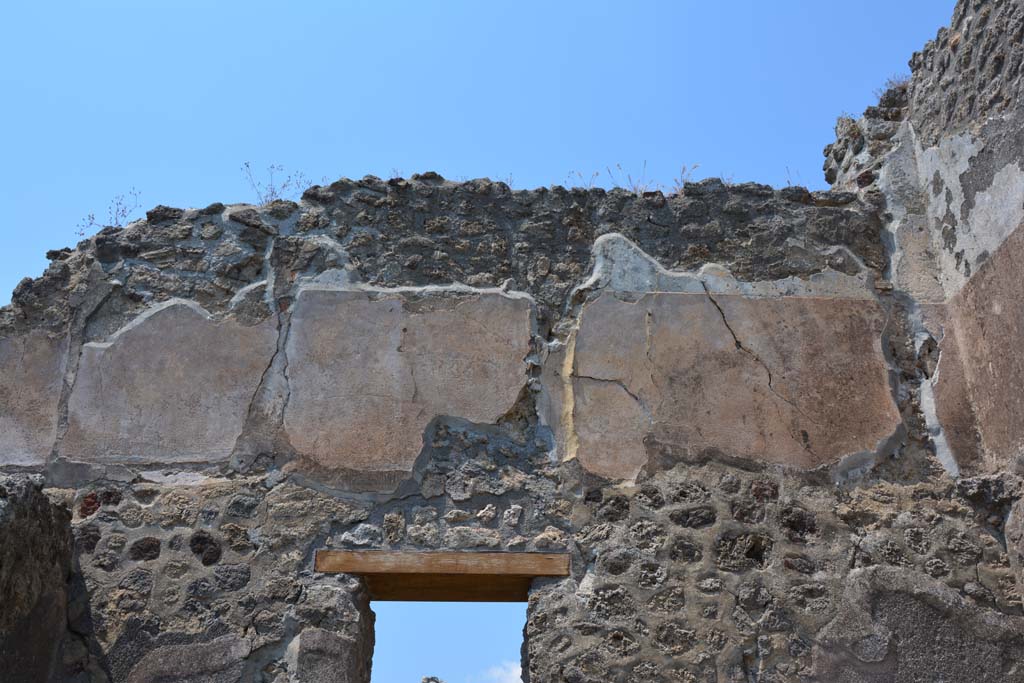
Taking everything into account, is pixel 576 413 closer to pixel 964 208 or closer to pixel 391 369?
pixel 391 369

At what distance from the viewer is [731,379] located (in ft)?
14.6

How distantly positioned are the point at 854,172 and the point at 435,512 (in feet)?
9.25

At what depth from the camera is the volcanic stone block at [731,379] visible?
4320mm

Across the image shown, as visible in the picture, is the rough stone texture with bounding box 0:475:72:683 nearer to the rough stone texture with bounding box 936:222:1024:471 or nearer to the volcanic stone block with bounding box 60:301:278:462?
the volcanic stone block with bounding box 60:301:278:462

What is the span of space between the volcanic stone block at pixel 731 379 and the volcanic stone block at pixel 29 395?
7.25 feet

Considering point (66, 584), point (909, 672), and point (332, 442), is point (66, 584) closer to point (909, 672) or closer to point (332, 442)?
point (332, 442)

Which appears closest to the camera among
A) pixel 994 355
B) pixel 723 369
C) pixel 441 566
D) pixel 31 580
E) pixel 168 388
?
pixel 31 580

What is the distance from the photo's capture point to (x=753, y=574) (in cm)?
403

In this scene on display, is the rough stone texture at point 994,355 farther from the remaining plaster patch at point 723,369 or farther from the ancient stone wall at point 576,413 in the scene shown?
the remaining plaster patch at point 723,369

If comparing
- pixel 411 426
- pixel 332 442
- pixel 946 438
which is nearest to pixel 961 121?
pixel 946 438

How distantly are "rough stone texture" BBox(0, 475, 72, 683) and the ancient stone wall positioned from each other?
68 millimetres

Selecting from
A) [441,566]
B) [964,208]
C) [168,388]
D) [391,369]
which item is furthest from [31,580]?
[964,208]

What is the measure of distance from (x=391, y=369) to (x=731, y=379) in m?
1.48

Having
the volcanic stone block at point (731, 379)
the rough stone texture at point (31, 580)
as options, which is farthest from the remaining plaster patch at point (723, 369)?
the rough stone texture at point (31, 580)
